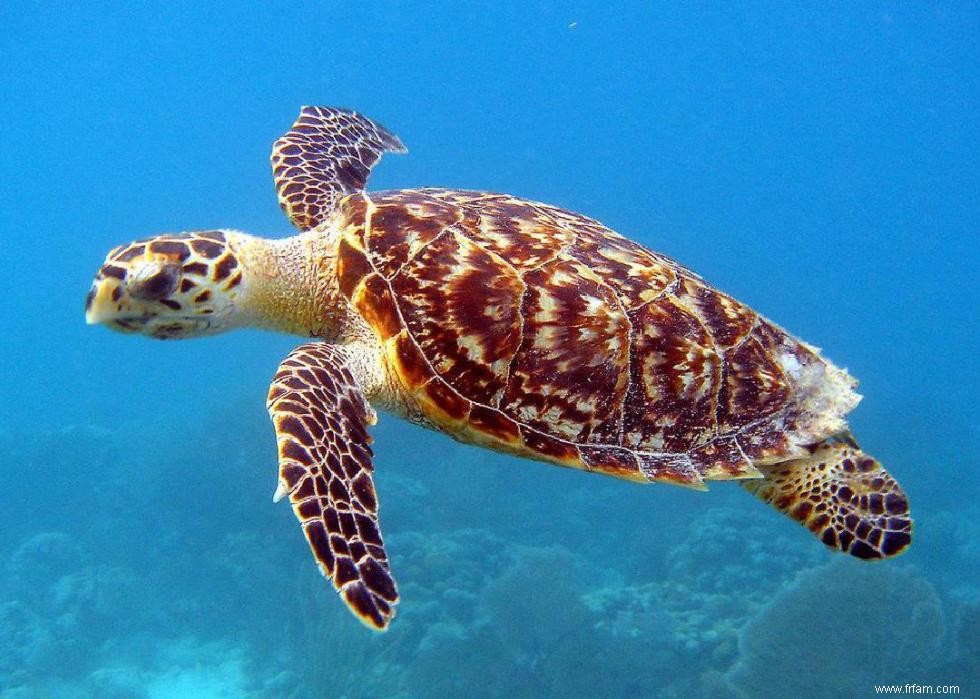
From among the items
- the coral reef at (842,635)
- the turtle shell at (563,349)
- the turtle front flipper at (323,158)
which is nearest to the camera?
the turtle shell at (563,349)

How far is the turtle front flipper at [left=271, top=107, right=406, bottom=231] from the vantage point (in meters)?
4.02

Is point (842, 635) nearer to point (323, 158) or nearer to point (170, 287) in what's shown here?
point (323, 158)

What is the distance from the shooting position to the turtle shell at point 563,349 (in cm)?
303

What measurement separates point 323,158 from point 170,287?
1762mm

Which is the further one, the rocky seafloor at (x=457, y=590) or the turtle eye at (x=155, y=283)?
the rocky seafloor at (x=457, y=590)

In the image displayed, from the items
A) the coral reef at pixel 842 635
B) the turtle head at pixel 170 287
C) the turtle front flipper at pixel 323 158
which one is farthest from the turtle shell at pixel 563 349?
the coral reef at pixel 842 635

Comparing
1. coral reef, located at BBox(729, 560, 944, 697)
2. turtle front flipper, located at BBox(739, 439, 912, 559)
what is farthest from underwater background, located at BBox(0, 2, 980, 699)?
turtle front flipper, located at BBox(739, 439, 912, 559)

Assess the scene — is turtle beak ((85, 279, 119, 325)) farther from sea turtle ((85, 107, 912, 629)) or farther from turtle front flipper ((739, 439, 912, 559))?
turtle front flipper ((739, 439, 912, 559))

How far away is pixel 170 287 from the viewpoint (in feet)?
10.2

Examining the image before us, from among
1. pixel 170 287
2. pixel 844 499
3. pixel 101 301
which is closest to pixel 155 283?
pixel 170 287

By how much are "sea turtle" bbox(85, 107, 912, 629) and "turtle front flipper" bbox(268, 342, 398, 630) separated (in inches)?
0.5

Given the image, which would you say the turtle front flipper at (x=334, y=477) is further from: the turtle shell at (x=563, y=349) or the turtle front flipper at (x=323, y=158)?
the turtle front flipper at (x=323, y=158)

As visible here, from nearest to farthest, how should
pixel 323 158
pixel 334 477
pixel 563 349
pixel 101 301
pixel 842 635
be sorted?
pixel 334 477 → pixel 101 301 → pixel 563 349 → pixel 323 158 → pixel 842 635

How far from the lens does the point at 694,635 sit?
9.80m
